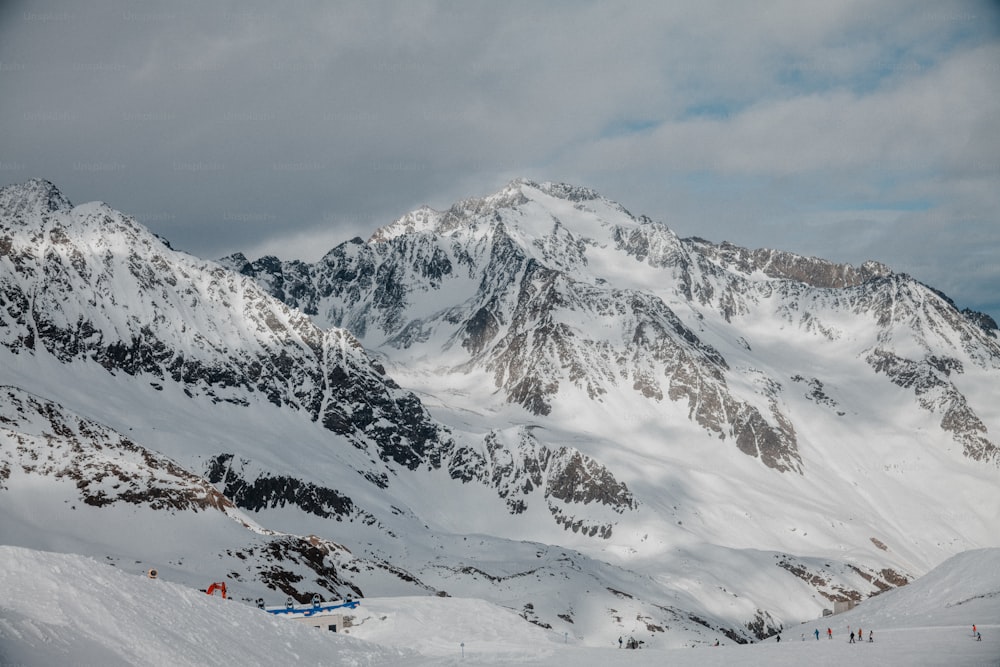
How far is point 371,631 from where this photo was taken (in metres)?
71.8

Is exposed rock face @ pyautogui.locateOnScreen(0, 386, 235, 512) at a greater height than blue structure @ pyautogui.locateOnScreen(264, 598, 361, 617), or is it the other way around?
exposed rock face @ pyautogui.locateOnScreen(0, 386, 235, 512)

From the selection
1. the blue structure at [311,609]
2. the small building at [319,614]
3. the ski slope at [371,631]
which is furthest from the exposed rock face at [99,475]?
the small building at [319,614]

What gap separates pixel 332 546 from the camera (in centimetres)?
14338

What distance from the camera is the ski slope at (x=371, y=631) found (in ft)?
124

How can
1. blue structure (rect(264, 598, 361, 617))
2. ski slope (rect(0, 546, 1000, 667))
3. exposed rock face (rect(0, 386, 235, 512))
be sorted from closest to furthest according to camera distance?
ski slope (rect(0, 546, 1000, 667)) < blue structure (rect(264, 598, 361, 617)) < exposed rock face (rect(0, 386, 235, 512))

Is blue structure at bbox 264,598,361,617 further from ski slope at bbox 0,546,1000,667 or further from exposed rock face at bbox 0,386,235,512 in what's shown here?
exposed rock face at bbox 0,386,235,512

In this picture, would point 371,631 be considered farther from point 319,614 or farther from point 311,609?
point 311,609

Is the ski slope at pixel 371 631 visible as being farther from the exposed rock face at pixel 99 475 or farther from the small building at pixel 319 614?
the exposed rock face at pixel 99 475

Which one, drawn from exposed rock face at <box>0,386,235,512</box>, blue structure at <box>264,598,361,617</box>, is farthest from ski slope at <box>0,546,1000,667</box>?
exposed rock face at <box>0,386,235,512</box>

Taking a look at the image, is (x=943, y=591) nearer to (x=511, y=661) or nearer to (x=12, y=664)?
(x=511, y=661)

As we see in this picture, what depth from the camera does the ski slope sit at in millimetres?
37875

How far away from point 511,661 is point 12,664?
33.9 m

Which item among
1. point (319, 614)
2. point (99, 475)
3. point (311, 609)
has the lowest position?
point (319, 614)

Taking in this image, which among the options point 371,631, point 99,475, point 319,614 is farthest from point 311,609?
point 99,475
